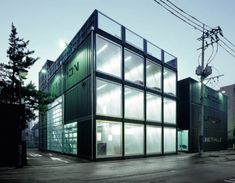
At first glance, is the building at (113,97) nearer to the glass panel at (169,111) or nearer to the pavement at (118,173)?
the glass panel at (169,111)

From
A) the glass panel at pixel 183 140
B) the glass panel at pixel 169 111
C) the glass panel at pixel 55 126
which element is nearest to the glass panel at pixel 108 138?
the glass panel at pixel 169 111

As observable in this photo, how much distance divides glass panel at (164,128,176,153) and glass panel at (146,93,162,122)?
8.50 ft

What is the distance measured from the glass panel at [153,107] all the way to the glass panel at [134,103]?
116 centimetres

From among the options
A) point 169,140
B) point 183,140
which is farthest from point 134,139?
point 183,140

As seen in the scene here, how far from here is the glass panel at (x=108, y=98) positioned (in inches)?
919

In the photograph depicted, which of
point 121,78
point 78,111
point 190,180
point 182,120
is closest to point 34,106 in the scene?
point 78,111

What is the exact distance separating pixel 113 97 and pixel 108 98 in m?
0.71

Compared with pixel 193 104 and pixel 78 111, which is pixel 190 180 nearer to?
pixel 78 111

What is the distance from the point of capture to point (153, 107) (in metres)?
29.9

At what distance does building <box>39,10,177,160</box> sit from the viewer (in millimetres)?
23406

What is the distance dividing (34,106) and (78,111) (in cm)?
722

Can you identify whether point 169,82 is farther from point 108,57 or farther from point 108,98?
point 108,98

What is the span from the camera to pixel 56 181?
1152 cm

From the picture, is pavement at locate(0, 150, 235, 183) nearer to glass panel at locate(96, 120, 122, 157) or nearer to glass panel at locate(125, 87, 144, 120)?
glass panel at locate(96, 120, 122, 157)
